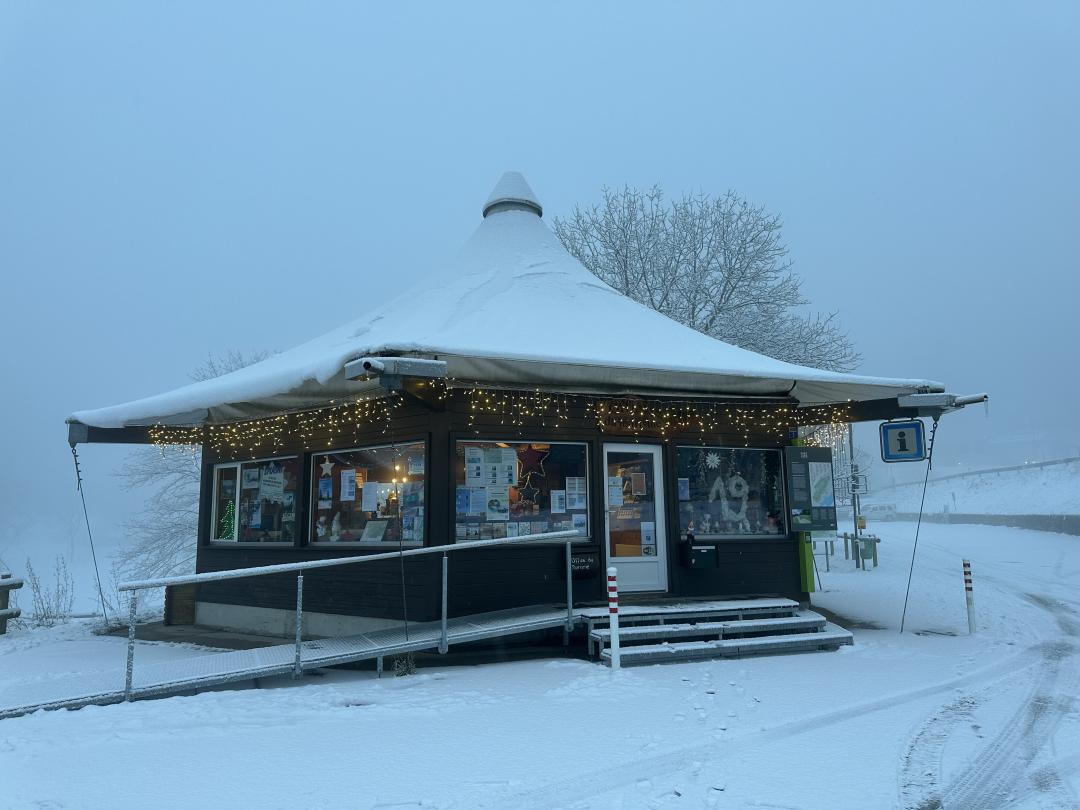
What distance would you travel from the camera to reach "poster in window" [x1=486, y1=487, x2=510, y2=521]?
920 cm

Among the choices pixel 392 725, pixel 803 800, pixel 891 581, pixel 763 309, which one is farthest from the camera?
pixel 763 309

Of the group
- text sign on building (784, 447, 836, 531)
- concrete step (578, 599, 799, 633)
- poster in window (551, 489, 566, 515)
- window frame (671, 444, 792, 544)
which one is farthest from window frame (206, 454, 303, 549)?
text sign on building (784, 447, 836, 531)

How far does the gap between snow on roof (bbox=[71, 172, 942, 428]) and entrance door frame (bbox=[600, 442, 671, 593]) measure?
95 centimetres

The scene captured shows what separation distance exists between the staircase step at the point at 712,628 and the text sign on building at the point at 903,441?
2.70 metres

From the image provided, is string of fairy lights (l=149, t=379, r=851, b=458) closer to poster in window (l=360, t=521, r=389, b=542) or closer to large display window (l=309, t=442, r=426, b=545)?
large display window (l=309, t=442, r=426, b=545)

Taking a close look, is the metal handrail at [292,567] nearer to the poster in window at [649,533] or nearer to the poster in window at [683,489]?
the poster in window at [649,533]

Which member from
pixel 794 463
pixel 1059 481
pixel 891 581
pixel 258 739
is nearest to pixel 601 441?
pixel 794 463

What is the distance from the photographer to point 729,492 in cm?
1069

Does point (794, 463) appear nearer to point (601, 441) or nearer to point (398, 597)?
point (601, 441)

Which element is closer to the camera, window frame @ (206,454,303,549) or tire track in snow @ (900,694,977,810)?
tire track in snow @ (900,694,977,810)

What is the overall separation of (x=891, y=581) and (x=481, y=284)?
1169cm

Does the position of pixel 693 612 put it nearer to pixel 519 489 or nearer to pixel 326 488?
pixel 519 489

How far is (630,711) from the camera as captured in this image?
237 inches

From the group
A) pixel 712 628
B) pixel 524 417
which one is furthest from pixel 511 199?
pixel 712 628
